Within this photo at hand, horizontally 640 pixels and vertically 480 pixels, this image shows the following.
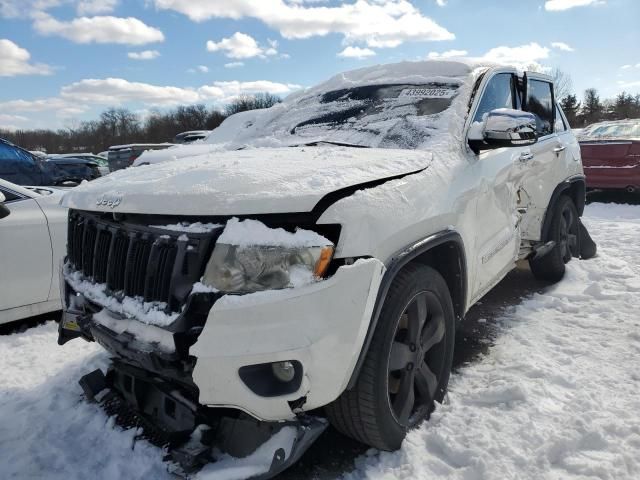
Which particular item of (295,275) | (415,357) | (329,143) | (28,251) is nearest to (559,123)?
(329,143)

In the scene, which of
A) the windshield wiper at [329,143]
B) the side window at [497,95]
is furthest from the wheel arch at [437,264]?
the side window at [497,95]

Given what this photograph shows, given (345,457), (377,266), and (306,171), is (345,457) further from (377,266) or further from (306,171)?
(306,171)

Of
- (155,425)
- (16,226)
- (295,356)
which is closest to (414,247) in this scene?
(295,356)

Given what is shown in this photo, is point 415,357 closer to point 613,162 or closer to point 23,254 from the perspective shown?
point 23,254

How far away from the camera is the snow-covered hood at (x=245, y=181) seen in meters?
1.84

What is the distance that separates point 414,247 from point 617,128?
11835mm

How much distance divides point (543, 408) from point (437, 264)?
90cm

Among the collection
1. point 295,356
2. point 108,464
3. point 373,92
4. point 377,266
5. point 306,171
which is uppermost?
point 373,92

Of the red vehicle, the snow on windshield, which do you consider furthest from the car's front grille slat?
the red vehicle

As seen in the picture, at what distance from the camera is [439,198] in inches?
94.3

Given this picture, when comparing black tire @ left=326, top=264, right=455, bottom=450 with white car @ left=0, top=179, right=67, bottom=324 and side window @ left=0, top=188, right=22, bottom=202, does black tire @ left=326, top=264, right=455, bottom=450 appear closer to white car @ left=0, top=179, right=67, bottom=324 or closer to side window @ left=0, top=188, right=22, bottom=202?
white car @ left=0, top=179, right=67, bottom=324

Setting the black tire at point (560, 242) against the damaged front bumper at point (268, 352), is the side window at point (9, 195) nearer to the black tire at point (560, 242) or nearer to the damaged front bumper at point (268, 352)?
the damaged front bumper at point (268, 352)

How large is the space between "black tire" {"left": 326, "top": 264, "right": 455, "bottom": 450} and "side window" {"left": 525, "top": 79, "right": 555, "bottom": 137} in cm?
241

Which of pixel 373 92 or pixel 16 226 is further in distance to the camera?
pixel 16 226
